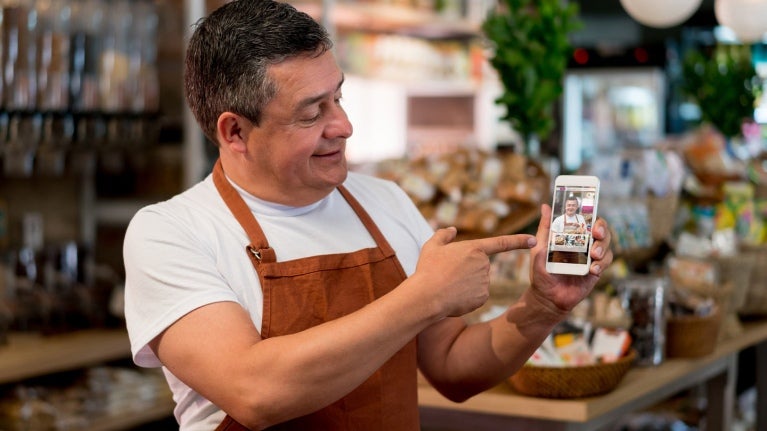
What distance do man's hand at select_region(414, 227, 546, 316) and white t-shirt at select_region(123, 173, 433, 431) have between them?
29 centimetres

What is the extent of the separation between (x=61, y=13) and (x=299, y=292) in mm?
2509

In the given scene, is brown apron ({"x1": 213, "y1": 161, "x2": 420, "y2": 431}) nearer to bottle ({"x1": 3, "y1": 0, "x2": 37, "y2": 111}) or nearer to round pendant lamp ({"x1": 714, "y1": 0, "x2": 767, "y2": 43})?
round pendant lamp ({"x1": 714, "y1": 0, "x2": 767, "y2": 43})

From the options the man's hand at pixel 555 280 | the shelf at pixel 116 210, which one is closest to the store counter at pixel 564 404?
the man's hand at pixel 555 280

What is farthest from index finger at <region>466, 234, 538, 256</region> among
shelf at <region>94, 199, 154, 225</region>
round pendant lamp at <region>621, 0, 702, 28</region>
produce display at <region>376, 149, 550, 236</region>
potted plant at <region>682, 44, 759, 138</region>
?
potted plant at <region>682, 44, 759, 138</region>

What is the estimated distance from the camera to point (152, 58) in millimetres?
4305

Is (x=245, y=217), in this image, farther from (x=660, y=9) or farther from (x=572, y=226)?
(x=660, y=9)

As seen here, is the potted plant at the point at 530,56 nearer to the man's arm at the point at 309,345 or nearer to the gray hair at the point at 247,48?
the gray hair at the point at 247,48

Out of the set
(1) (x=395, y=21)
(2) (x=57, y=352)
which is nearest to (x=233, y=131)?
(2) (x=57, y=352)

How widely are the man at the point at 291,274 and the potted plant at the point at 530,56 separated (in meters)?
1.50

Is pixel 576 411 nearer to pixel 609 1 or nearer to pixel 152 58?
pixel 152 58

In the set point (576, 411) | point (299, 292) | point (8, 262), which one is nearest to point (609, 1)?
point (8, 262)

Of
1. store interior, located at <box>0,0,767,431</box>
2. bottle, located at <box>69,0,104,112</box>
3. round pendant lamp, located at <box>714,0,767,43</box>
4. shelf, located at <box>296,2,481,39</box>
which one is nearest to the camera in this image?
store interior, located at <box>0,0,767,431</box>

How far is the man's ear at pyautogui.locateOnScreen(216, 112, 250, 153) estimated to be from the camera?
179 centimetres

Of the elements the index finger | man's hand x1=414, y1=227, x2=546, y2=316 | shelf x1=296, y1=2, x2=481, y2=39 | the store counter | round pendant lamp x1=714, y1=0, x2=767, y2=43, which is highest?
shelf x1=296, y1=2, x2=481, y2=39
